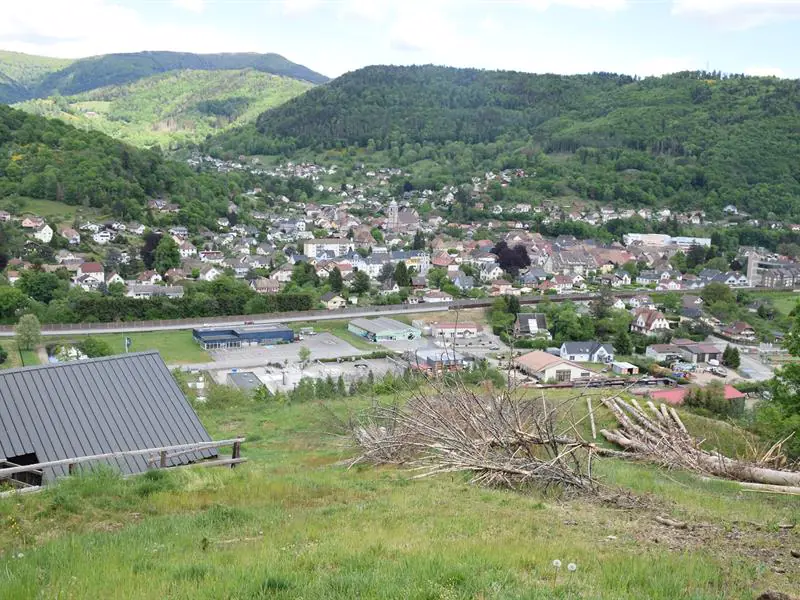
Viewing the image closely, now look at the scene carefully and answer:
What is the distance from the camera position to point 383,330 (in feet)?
114

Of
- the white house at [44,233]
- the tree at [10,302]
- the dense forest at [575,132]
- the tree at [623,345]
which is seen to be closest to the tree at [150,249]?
the white house at [44,233]

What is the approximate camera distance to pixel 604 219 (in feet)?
238

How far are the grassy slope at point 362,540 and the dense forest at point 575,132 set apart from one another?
74.8m

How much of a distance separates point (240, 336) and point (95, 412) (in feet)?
86.3

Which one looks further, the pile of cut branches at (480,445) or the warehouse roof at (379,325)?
the warehouse roof at (379,325)

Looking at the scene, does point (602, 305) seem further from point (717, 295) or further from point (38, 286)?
point (38, 286)

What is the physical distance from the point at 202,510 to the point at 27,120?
231 feet

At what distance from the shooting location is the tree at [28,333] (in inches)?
1097

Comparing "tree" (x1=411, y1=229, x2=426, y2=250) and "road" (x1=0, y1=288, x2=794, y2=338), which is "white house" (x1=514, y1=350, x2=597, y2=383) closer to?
"road" (x1=0, y1=288, x2=794, y2=338)

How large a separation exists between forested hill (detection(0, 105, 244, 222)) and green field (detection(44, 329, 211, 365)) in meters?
25.2

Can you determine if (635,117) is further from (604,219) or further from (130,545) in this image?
(130,545)

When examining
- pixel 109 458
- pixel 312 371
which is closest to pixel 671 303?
pixel 312 371

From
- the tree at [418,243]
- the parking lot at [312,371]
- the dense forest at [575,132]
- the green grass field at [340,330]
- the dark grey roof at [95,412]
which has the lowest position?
the parking lot at [312,371]

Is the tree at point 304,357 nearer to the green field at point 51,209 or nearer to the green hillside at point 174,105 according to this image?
the green field at point 51,209
